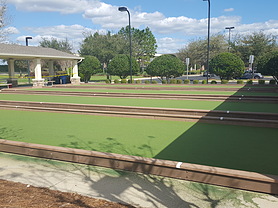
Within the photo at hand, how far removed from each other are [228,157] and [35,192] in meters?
3.79

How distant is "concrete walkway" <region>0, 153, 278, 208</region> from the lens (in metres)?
3.77

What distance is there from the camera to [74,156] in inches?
215

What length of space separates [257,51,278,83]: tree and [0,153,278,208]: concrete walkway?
2104 cm

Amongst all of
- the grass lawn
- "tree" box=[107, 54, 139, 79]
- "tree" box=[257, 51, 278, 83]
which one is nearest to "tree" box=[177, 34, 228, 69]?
"tree" box=[107, 54, 139, 79]

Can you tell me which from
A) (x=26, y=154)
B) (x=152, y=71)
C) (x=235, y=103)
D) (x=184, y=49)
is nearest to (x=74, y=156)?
(x=26, y=154)

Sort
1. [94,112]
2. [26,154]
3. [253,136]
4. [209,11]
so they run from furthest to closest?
1. [209,11]
2. [94,112]
3. [253,136]
4. [26,154]

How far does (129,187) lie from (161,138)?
276 centimetres

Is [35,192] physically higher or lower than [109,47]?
lower

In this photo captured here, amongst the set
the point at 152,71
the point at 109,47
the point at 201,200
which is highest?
the point at 109,47

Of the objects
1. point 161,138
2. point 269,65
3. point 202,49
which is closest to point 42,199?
point 161,138

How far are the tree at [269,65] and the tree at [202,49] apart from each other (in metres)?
27.0

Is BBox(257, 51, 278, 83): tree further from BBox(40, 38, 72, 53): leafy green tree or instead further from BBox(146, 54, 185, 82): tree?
BBox(40, 38, 72, 53): leafy green tree

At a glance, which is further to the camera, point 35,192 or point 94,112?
point 94,112

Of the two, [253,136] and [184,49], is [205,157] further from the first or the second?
[184,49]
